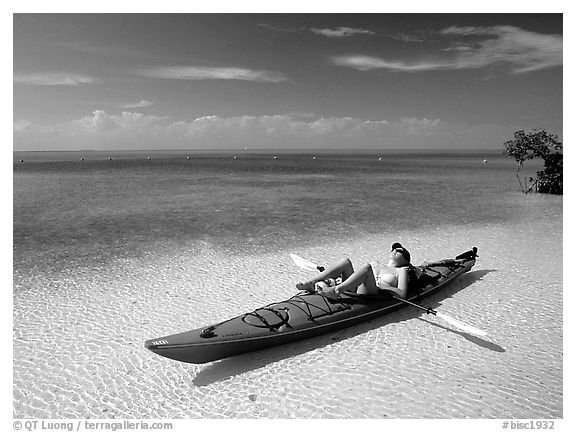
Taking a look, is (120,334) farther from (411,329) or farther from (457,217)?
(457,217)

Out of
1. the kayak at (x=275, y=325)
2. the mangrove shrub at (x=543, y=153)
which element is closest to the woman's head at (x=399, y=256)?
the kayak at (x=275, y=325)

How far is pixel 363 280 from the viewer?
21.4 ft

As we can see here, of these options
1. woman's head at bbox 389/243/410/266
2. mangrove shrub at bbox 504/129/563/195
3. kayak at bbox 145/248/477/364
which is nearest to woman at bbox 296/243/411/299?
woman's head at bbox 389/243/410/266

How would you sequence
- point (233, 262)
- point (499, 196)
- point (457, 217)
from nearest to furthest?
point (233, 262) < point (457, 217) < point (499, 196)

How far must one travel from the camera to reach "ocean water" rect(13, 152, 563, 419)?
4.93 meters

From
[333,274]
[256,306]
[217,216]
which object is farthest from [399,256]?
[217,216]

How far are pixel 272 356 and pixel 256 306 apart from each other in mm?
1805

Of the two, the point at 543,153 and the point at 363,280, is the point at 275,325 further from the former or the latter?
the point at 543,153

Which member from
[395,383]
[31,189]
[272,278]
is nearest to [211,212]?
[272,278]

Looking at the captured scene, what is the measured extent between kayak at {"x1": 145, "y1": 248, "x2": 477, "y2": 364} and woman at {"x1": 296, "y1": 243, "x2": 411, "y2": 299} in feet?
0.42

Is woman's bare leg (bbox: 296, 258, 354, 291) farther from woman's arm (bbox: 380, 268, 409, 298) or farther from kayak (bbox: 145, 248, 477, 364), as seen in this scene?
woman's arm (bbox: 380, 268, 409, 298)

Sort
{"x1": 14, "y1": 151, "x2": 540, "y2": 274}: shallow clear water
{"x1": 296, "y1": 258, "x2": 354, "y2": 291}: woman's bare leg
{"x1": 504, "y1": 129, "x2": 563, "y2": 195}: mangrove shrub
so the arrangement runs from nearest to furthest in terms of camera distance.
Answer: {"x1": 296, "y1": 258, "x2": 354, "y2": 291}: woman's bare leg, {"x1": 14, "y1": 151, "x2": 540, "y2": 274}: shallow clear water, {"x1": 504, "y1": 129, "x2": 563, "y2": 195}: mangrove shrub

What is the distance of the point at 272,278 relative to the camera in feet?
29.6

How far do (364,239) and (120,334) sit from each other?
26.4 ft
